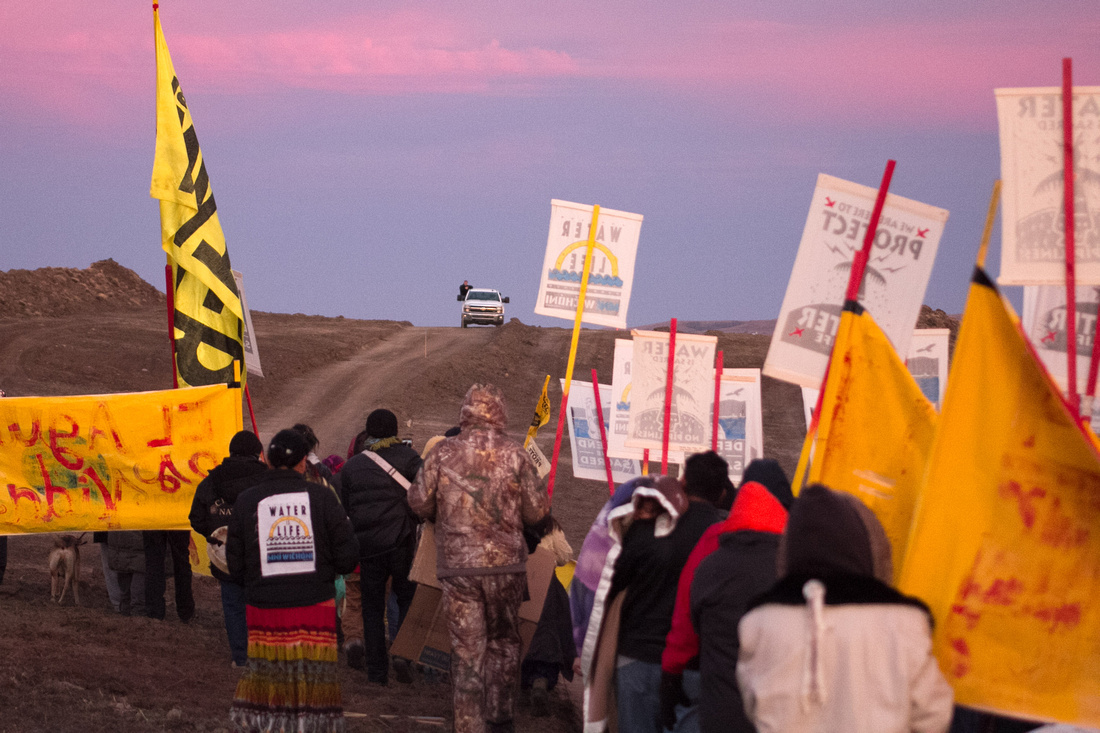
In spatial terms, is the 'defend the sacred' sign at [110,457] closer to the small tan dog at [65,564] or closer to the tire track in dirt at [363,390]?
the small tan dog at [65,564]

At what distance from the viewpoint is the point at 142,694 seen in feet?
23.4

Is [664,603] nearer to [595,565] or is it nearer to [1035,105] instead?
[595,565]

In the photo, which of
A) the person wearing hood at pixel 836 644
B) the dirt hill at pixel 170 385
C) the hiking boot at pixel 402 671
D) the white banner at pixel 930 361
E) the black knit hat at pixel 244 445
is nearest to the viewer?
the person wearing hood at pixel 836 644

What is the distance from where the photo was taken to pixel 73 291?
4116 cm

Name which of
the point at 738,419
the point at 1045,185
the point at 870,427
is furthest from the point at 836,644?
the point at 738,419

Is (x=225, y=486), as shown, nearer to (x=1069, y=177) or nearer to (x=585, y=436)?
(x=585, y=436)

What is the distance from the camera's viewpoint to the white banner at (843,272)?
6.00 metres

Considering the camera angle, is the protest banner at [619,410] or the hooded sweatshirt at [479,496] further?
the protest banner at [619,410]

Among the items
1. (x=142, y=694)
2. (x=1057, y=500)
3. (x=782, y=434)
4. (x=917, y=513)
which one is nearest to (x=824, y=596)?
(x=917, y=513)

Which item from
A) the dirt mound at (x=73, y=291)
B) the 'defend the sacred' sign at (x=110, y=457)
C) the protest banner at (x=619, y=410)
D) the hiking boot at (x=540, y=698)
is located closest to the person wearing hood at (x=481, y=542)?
the hiking boot at (x=540, y=698)

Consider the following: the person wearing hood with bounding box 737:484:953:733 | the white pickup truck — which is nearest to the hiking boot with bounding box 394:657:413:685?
the person wearing hood with bounding box 737:484:953:733

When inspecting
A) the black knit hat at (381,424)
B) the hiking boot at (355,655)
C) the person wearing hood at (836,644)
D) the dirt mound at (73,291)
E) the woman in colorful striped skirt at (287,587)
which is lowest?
the hiking boot at (355,655)

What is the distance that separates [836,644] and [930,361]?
7381 millimetres

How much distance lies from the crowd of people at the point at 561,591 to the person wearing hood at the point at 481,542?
0.04ft
